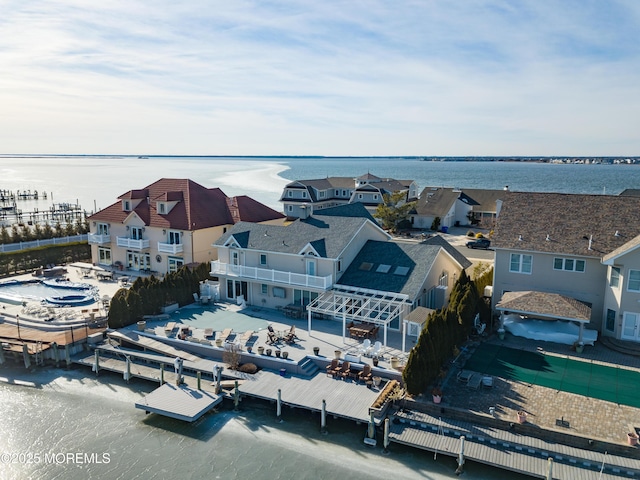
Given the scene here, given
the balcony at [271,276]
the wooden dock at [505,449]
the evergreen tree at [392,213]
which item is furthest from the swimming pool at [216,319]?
the evergreen tree at [392,213]

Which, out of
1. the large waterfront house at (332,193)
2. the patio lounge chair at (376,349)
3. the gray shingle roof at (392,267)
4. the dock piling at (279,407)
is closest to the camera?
the dock piling at (279,407)

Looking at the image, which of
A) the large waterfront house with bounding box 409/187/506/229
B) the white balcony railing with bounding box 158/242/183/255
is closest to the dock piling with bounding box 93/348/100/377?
the white balcony railing with bounding box 158/242/183/255

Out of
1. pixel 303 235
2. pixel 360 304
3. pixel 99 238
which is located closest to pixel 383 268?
pixel 360 304

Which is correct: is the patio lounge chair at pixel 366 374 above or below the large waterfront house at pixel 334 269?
below

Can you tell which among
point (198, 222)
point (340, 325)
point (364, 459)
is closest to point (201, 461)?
point (364, 459)

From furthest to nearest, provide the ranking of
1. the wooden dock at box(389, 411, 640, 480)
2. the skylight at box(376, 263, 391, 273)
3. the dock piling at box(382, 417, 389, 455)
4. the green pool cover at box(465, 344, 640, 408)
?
1. the skylight at box(376, 263, 391, 273)
2. the green pool cover at box(465, 344, 640, 408)
3. the dock piling at box(382, 417, 389, 455)
4. the wooden dock at box(389, 411, 640, 480)

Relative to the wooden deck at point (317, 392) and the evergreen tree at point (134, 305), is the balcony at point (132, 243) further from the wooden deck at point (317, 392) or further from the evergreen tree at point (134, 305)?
the wooden deck at point (317, 392)

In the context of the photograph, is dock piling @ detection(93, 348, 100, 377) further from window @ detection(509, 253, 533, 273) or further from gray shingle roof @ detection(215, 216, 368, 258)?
window @ detection(509, 253, 533, 273)
